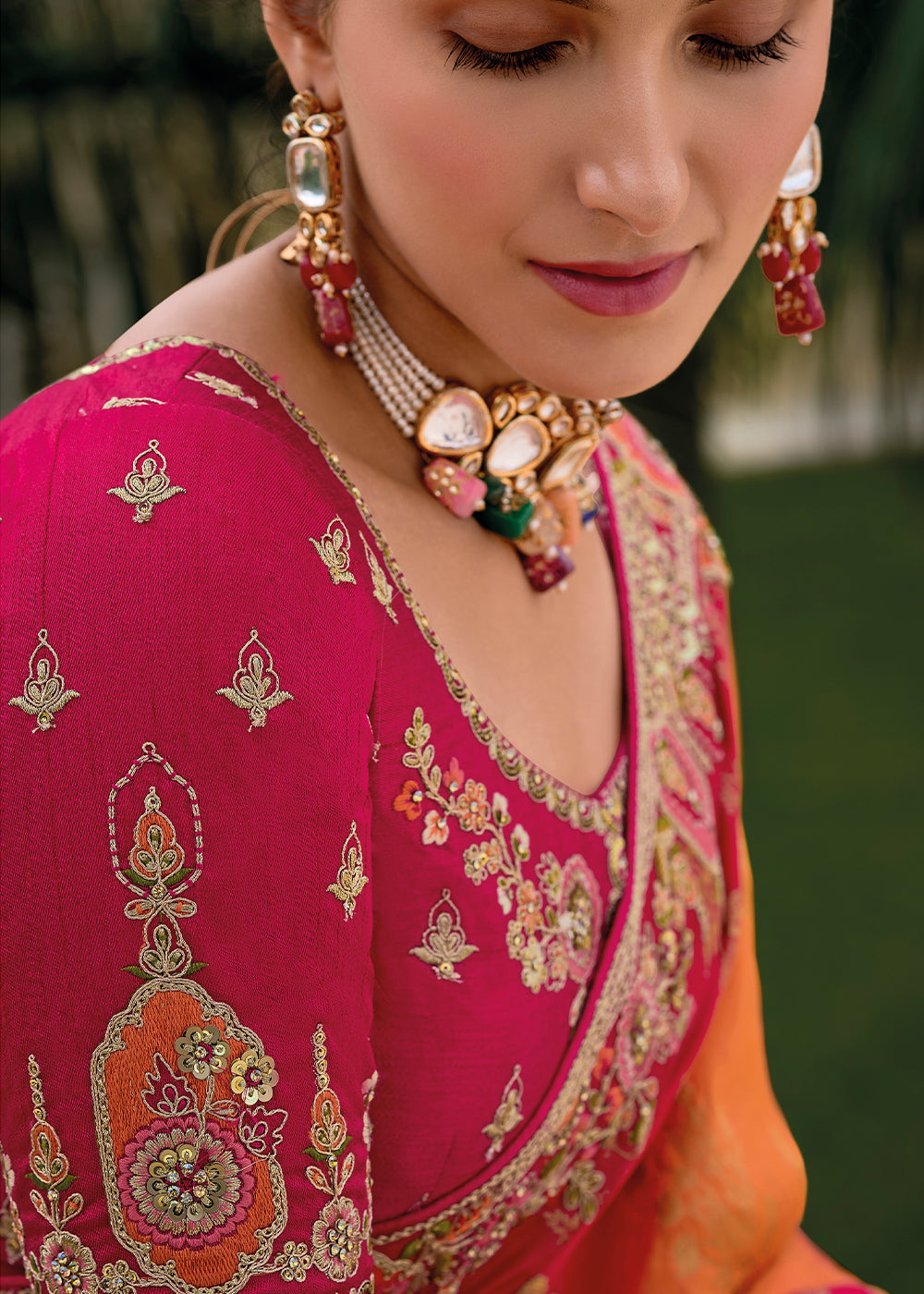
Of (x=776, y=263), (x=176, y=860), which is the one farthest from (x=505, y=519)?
(x=176, y=860)

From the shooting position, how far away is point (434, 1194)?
797mm

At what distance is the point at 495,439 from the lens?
865 millimetres

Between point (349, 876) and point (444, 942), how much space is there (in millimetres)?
118

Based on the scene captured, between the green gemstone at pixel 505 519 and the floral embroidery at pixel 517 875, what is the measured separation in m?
0.18

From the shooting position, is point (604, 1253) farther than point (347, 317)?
Yes

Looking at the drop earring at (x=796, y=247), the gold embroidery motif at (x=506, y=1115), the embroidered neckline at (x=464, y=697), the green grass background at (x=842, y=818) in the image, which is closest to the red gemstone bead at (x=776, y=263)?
the drop earring at (x=796, y=247)

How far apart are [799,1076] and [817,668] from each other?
1345 millimetres

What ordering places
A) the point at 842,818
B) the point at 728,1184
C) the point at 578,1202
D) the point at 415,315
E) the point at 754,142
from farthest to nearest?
the point at 842,818 → the point at 728,1184 → the point at 578,1202 → the point at 415,315 → the point at 754,142

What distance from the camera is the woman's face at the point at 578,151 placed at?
A: 644 millimetres

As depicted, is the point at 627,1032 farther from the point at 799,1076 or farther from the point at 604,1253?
the point at 799,1076

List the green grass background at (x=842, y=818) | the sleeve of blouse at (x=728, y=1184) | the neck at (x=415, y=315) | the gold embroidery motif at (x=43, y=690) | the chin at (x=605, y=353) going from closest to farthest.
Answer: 1. the gold embroidery motif at (x=43, y=690)
2. the chin at (x=605, y=353)
3. the neck at (x=415, y=315)
4. the sleeve of blouse at (x=728, y=1184)
5. the green grass background at (x=842, y=818)

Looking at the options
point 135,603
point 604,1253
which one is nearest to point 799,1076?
point 604,1253

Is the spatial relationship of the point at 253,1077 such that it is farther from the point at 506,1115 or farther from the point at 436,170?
the point at 436,170

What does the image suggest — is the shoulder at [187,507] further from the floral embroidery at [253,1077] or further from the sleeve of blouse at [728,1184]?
the sleeve of blouse at [728,1184]
